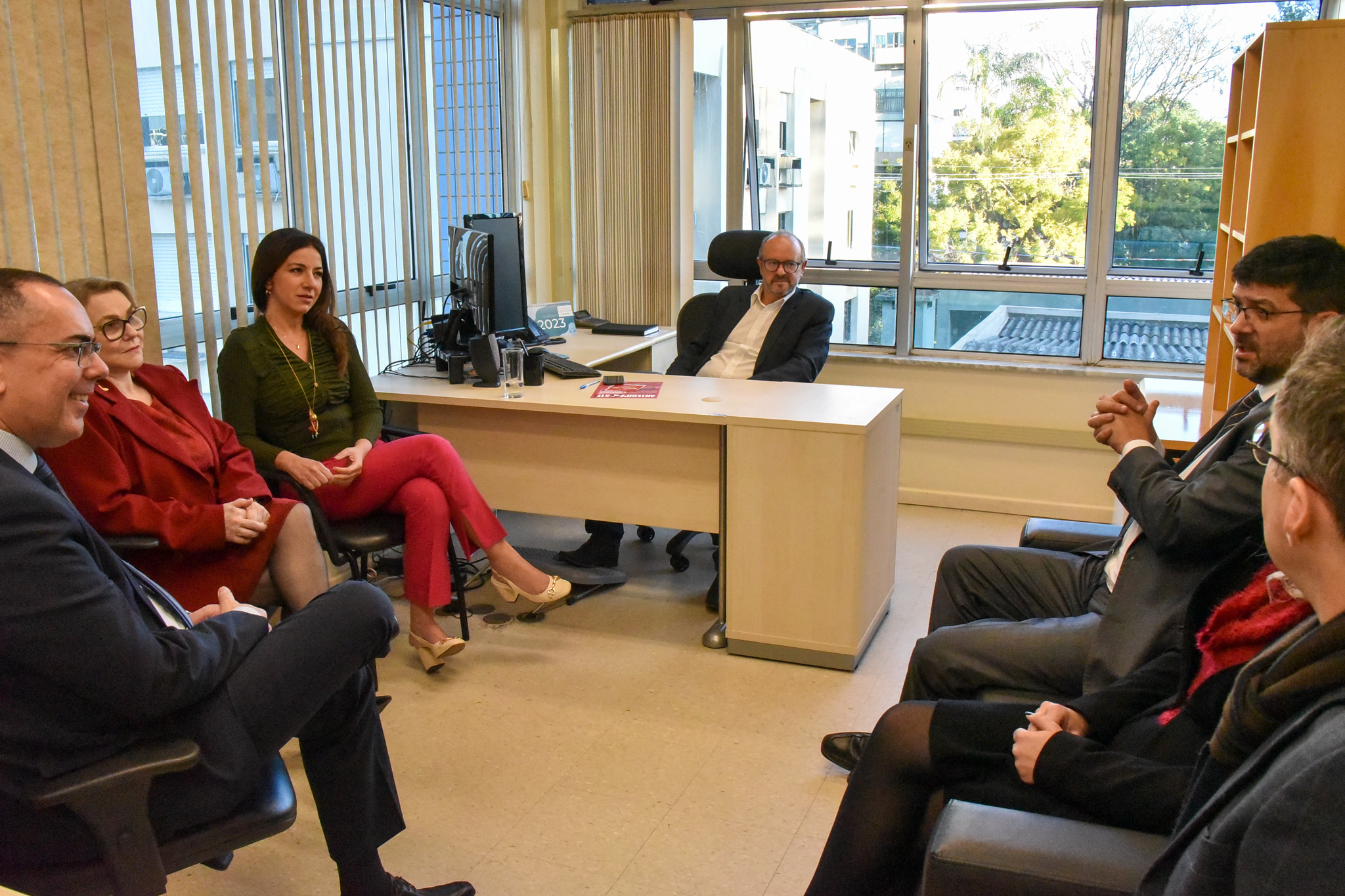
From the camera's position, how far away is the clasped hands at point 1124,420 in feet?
7.35

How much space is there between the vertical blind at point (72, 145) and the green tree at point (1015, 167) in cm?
343

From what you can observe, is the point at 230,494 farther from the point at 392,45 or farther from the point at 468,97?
the point at 468,97

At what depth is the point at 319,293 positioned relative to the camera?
3.21m

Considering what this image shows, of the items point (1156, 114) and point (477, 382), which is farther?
point (1156, 114)

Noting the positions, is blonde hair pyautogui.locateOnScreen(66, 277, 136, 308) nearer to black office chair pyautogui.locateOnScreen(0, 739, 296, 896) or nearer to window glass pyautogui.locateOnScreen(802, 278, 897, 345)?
black office chair pyautogui.locateOnScreen(0, 739, 296, 896)

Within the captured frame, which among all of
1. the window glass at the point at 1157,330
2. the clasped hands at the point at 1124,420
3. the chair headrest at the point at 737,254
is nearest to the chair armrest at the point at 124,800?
the clasped hands at the point at 1124,420

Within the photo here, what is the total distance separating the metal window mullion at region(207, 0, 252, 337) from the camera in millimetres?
3312

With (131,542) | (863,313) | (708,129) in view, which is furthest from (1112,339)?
(131,542)

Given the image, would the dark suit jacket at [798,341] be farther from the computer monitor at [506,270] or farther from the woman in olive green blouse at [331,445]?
the woman in olive green blouse at [331,445]

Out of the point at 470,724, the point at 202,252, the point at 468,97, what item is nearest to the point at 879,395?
the point at 470,724

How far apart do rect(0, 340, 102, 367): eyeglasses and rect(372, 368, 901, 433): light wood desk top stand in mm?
1810

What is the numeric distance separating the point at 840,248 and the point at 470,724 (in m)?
3.24

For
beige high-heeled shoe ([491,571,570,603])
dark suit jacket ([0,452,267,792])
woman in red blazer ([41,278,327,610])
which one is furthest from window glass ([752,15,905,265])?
dark suit jacket ([0,452,267,792])

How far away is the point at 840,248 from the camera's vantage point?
17.2ft
